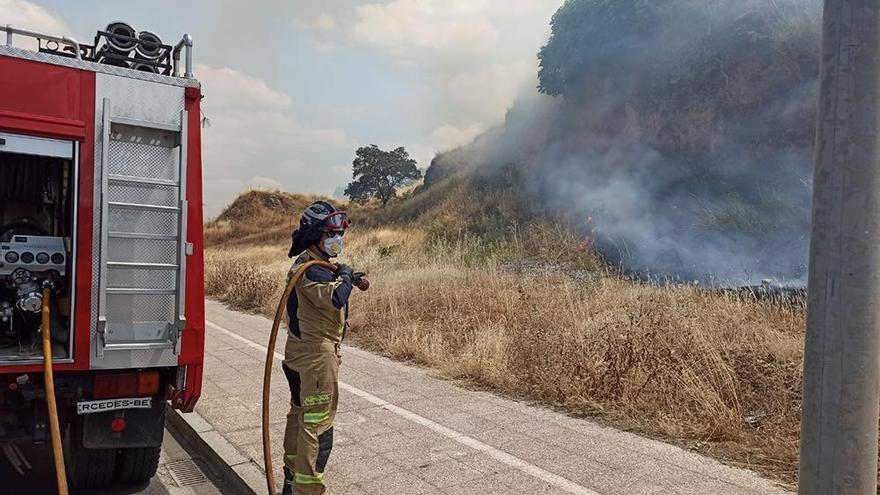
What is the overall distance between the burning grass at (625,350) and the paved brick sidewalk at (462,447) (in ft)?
1.06

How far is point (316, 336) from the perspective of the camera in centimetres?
352

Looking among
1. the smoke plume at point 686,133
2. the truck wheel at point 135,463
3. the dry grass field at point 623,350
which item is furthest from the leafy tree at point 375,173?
the truck wheel at point 135,463

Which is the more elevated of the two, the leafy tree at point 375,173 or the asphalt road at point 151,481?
the leafy tree at point 375,173

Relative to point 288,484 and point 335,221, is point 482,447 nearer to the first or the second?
point 288,484

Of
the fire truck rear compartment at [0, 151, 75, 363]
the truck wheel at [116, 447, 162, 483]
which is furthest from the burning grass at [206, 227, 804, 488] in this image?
the fire truck rear compartment at [0, 151, 75, 363]

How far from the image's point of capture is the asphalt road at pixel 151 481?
13.7ft

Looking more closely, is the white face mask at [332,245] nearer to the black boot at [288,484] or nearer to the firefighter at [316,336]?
the firefighter at [316,336]

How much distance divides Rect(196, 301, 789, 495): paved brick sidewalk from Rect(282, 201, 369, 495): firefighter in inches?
21.1

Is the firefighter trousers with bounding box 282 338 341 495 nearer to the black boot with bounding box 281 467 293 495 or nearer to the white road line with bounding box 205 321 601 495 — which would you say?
the black boot with bounding box 281 467 293 495

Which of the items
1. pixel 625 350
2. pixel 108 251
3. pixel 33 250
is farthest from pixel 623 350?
pixel 33 250

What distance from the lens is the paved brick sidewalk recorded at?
3.85 meters

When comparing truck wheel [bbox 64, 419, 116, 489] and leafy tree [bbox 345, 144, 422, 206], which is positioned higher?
leafy tree [bbox 345, 144, 422, 206]

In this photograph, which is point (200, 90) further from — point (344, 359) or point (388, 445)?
point (344, 359)

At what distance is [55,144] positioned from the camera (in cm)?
326
